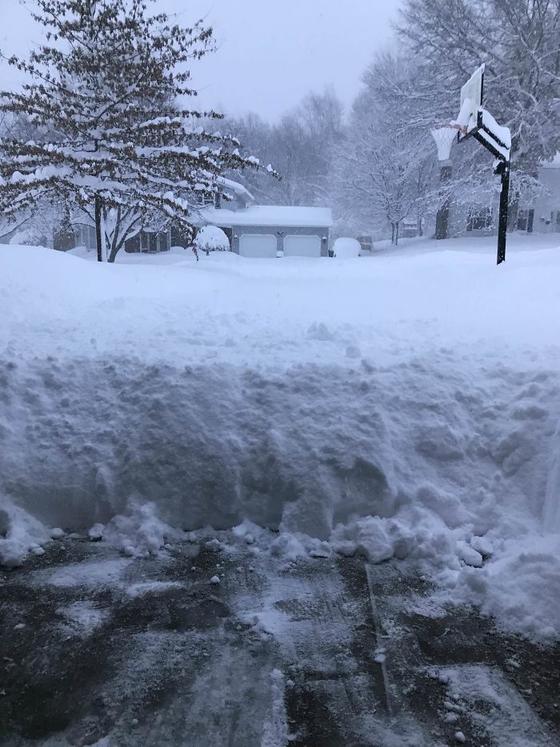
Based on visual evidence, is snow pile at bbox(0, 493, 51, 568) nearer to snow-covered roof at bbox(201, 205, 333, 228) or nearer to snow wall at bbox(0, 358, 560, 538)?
snow wall at bbox(0, 358, 560, 538)

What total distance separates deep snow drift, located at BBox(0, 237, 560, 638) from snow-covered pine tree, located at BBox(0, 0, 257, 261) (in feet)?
30.5

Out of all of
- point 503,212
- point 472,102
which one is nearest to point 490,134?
point 472,102

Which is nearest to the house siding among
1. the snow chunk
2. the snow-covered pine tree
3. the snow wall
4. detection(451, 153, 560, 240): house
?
detection(451, 153, 560, 240): house

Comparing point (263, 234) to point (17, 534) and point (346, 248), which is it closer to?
point (346, 248)

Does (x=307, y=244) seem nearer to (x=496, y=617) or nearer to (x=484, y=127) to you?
(x=484, y=127)

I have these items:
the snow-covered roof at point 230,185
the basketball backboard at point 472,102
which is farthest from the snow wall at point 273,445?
the snow-covered roof at point 230,185

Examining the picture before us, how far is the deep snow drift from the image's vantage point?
405 cm

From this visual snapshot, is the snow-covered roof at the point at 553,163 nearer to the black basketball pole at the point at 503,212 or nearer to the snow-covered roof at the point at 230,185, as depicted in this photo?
the snow-covered roof at the point at 230,185

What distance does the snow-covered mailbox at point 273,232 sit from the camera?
40.6m

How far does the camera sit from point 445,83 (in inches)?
1238

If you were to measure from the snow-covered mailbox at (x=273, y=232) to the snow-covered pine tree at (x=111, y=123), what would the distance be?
79.2 feet

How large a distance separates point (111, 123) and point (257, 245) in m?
26.3

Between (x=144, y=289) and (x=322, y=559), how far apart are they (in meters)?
6.80

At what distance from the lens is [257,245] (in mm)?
41250
